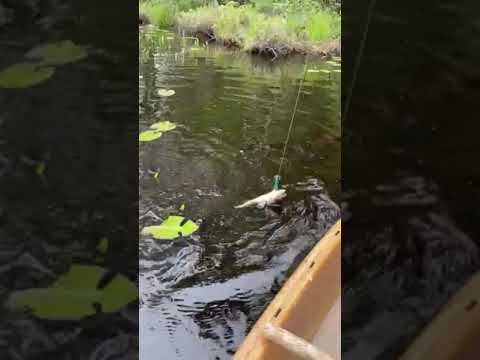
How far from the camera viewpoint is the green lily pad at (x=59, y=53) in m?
0.47

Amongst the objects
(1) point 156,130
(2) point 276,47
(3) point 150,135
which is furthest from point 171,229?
(2) point 276,47

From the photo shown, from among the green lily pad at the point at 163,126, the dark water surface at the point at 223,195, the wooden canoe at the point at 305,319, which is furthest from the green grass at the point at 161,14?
the wooden canoe at the point at 305,319

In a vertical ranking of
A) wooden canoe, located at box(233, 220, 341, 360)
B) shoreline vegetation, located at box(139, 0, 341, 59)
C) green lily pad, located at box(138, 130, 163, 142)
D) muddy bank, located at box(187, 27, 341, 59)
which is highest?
shoreline vegetation, located at box(139, 0, 341, 59)

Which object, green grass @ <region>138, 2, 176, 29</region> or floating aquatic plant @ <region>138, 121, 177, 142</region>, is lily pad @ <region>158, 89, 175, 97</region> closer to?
floating aquatic plant @ <region>138, 121, 177, 142</region>

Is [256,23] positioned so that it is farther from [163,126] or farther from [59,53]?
[59,53]

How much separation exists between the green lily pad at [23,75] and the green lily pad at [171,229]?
2.36 meters

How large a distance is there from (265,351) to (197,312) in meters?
0.88

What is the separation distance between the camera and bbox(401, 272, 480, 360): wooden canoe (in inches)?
18.8

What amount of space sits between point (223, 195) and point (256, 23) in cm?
452

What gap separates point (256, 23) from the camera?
7.14 m

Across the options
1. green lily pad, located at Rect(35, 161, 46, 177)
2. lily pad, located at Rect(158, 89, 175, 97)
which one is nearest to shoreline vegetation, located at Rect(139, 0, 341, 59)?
lily pad, located at Rect(158, 89, 175, 97)

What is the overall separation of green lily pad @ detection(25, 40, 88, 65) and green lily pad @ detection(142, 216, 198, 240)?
2.37 meters

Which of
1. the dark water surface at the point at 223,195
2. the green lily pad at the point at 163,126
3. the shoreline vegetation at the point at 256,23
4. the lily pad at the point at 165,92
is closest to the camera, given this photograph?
the dark water surface at the point at 223,195

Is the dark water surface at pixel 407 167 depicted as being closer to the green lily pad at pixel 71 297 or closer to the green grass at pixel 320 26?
the green lily pad at pixel 71 297
